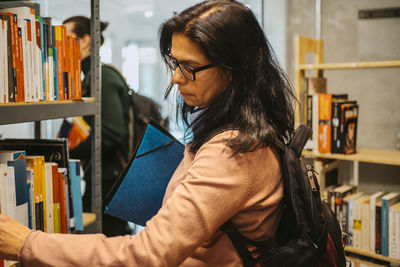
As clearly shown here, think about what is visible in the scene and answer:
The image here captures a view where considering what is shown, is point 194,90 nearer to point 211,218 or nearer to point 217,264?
point 211,218

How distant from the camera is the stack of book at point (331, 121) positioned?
7.41 feet

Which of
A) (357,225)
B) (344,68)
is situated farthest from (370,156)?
(344,68)

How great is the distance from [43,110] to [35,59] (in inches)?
6.1

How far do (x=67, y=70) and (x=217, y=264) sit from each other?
80 centimetres

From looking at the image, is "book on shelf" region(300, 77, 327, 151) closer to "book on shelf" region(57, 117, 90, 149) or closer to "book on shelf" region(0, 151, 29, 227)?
"book on shelf" region(57, 117, 90, 149)

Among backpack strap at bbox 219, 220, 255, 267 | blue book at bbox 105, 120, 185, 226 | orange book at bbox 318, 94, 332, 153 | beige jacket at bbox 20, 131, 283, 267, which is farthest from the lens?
orange book at bbox 318, 94, 332, 153

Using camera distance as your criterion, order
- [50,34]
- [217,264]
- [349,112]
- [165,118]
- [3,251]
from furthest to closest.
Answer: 1. [165,118]
2. [349,112]
3. [50,34]
4. [217,264]
5. [3,251]

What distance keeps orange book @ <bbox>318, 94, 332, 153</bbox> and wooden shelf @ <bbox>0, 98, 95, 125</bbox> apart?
4.51 ft

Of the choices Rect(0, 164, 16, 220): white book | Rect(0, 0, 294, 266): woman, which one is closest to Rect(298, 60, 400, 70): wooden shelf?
Rect(0, 0, 294, 266): woman

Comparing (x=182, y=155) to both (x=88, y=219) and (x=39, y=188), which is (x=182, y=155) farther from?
(x=88, y=219)

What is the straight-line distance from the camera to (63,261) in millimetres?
841

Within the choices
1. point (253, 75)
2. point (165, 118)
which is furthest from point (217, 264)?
point (165, 118)

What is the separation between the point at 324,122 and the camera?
2.31 m

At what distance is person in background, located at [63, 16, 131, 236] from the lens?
2273mm
